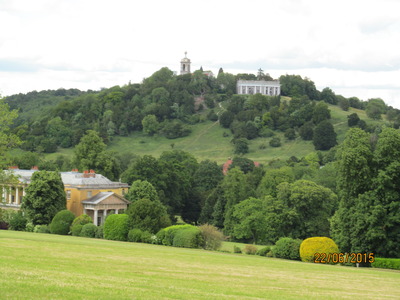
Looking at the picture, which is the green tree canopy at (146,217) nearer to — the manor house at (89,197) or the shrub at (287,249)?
the shrub at (287,249)

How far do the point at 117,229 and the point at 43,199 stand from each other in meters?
11.9

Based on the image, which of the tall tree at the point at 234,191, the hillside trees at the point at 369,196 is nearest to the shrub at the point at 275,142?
the tall tree at the point at 234,191

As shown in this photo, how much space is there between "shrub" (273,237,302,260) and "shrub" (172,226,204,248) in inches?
245

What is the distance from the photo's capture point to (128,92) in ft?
569

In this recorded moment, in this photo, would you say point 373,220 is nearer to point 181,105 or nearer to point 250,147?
point 250,147

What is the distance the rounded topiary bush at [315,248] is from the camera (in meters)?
42.0

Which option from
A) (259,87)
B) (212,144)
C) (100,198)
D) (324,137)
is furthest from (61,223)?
(259,87)

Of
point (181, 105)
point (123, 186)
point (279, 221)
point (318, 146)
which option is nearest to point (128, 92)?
point (181, 105)

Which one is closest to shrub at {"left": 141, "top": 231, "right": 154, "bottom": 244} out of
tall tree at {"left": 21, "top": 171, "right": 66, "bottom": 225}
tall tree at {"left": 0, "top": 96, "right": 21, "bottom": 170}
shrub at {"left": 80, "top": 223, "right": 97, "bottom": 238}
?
shrub at {"left": 80, "top": 223, "right": 97, "bottom": 238}

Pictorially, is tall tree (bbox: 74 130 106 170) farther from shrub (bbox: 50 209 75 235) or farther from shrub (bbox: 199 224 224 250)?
shrub (bbox: 199 224 224 250)

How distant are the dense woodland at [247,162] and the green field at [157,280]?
1282 centimetres

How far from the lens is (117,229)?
52000 millimetres

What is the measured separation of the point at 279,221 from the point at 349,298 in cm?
3979

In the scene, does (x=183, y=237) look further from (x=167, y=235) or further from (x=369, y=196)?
(x=369, y=196)
